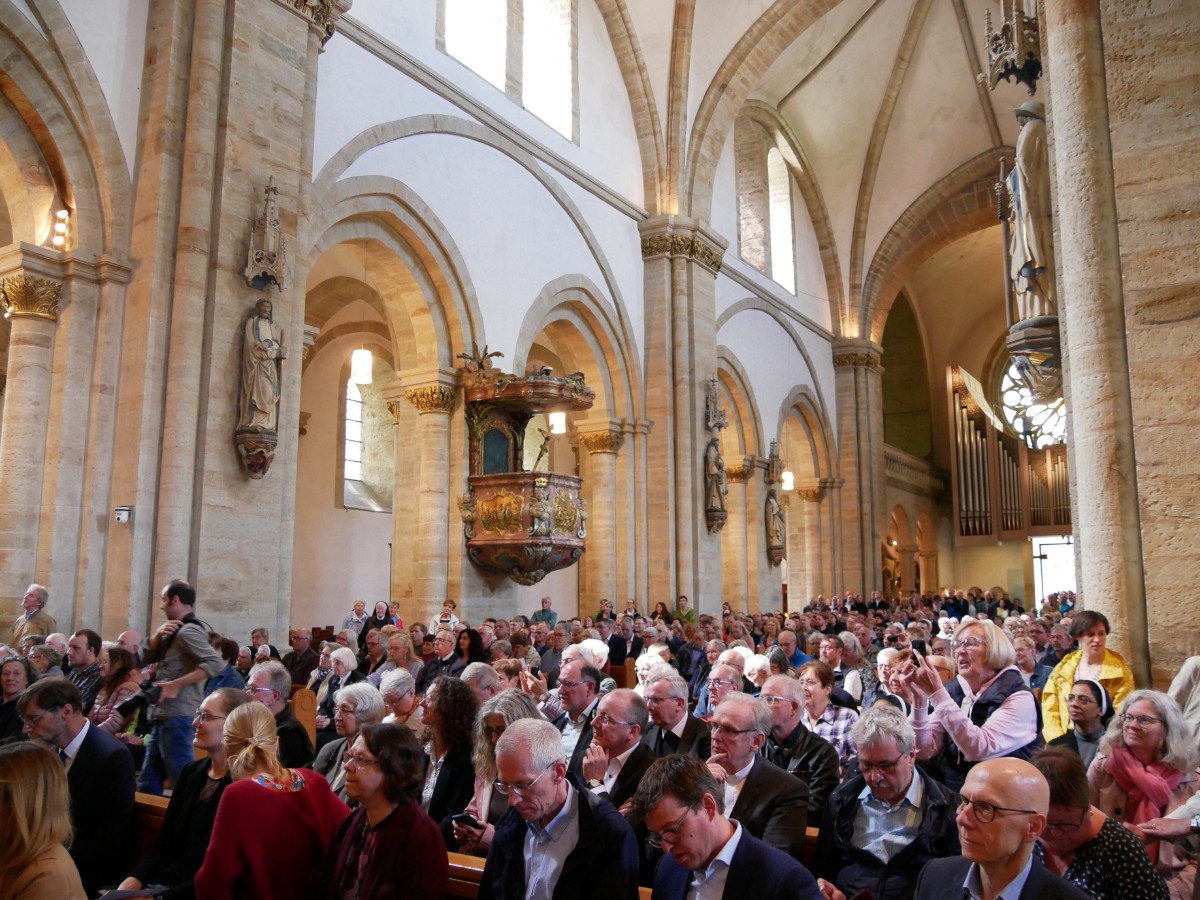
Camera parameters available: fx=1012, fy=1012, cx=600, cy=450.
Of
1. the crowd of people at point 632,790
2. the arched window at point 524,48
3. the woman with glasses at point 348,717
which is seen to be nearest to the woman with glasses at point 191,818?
the crowd of people at point 632,790

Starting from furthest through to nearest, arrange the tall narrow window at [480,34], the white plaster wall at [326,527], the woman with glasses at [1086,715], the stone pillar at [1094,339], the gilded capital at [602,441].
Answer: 1. the white plaster wall at [326,527]
2. the gilded capital at [602,441]
3. the tall narrow window at [480,34]
4. the stone pillar at [1094,339]
5. the woman with glasses at [1086,715]

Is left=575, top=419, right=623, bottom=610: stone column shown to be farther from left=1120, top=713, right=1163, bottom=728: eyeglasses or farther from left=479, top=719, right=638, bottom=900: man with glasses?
left=479, top=719, right=638, bottom=900: man with glasses

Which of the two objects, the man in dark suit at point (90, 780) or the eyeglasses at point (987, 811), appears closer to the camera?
the eyeglasses at point (987, 811)

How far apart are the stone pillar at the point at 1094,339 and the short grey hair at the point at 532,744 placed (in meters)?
3.56

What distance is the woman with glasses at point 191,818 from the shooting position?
3502 mm

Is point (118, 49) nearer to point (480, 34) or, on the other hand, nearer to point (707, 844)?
point (480, 34)

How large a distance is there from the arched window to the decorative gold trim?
169 inches

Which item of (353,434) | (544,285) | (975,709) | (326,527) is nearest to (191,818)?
(975,709)

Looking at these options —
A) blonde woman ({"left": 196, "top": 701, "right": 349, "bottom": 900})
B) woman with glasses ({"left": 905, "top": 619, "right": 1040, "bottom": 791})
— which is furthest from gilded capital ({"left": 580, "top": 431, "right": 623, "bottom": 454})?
blonde woman ({"left": 196, "top": 701, "right": 349, "bottom": 900})

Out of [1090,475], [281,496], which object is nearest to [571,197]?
[281,496]

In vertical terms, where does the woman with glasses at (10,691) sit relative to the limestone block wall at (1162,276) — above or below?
below

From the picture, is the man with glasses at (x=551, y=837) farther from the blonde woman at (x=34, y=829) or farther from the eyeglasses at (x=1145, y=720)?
the eyeglasses at (x=1145, y=720)

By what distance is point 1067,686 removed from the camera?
5.05 metres

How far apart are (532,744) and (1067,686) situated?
3271mm
